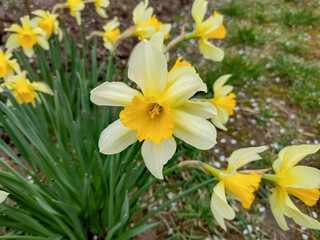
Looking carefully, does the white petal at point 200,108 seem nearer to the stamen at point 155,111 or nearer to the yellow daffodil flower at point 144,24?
the stamen at point 155,111

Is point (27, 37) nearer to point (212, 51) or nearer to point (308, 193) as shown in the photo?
point (212, 51)

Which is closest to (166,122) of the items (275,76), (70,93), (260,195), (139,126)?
(139,126)

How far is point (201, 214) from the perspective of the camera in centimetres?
179

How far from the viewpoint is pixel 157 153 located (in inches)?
33.0

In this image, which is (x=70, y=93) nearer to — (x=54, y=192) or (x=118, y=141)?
(x=54, y=192)

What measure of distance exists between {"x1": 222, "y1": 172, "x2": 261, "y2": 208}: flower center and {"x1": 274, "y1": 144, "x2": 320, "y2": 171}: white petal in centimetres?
16

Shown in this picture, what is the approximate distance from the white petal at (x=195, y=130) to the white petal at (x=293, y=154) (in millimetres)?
436

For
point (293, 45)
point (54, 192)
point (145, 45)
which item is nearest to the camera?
point (145, 45)

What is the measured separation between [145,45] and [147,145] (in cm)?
32

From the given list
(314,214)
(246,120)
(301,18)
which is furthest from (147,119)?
(301,18)

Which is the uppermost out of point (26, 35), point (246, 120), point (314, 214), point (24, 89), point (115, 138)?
point (26, 35)

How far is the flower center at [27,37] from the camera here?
6.02 feet

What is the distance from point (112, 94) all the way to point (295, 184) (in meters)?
0.78

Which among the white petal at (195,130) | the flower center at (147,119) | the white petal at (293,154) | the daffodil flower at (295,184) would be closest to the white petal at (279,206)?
the daffodil flower at (295,184)
